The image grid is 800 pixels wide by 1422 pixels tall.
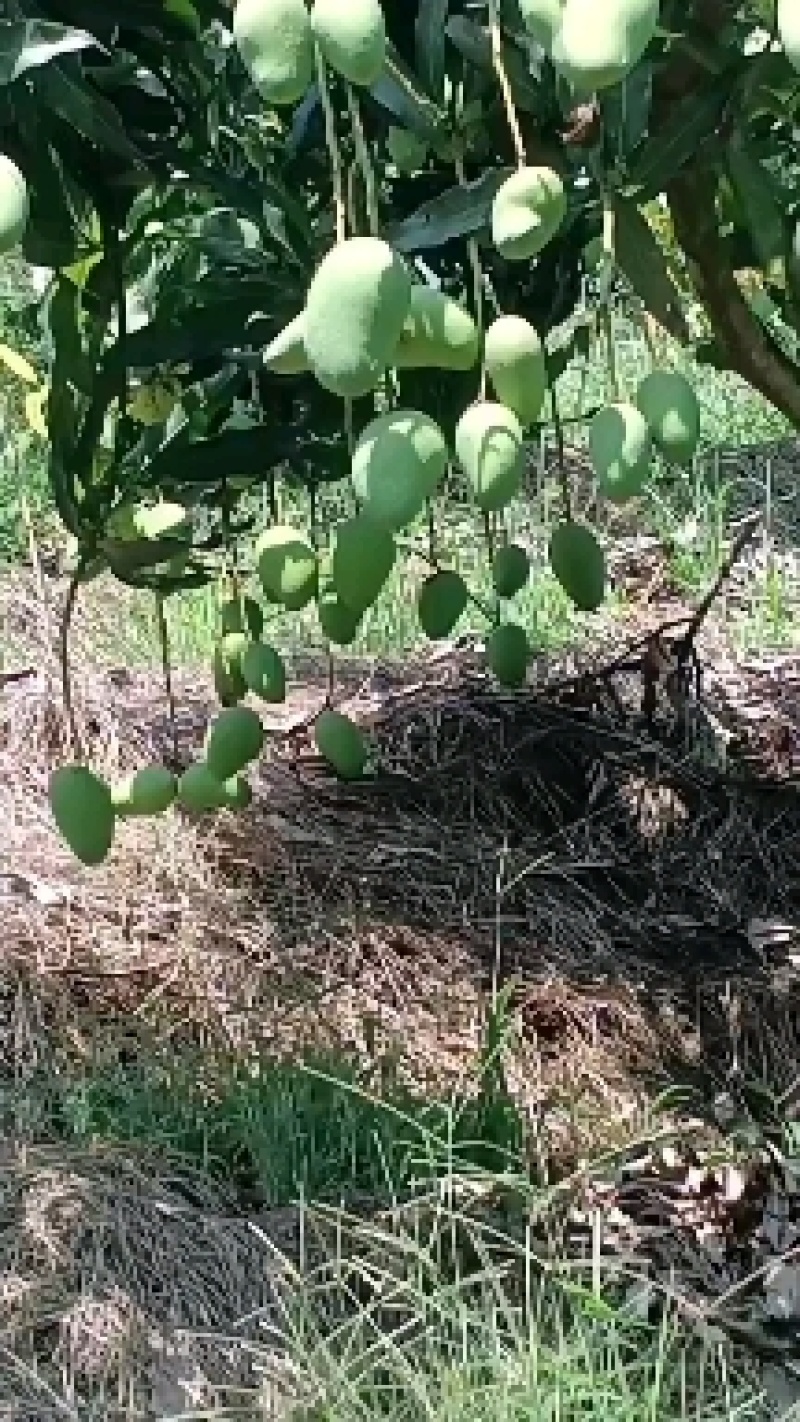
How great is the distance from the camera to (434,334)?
88cm

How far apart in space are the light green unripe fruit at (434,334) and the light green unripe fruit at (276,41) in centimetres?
10

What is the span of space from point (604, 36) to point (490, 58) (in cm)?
34

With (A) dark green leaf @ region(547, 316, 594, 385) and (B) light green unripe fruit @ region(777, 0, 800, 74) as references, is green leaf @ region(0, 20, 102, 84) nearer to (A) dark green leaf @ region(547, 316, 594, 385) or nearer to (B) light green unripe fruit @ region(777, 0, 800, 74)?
(B) light green unripe fruit @ region(777, 0, 800, 74)

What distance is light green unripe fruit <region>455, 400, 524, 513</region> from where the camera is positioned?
0.90 meters

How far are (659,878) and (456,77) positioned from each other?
1395 mm

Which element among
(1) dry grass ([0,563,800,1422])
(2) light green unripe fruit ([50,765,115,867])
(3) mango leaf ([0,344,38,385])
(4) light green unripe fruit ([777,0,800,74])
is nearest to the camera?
(4) light green unripe fruit ([777,0,800,74])

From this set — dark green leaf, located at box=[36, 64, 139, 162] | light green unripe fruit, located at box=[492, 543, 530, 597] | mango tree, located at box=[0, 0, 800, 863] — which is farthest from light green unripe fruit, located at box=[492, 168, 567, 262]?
light green unripe fruit, located at box=[492, 543, 530, 597]

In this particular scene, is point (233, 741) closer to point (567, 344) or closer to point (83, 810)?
point (83, 810)

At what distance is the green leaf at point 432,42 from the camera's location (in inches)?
43.1

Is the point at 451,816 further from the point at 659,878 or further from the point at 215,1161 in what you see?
the point at 215,1161

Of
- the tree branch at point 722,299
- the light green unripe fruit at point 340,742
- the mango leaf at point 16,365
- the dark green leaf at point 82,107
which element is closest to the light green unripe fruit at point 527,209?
the dark green leaf at point 82,107

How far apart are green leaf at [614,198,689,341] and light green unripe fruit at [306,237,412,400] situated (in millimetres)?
360

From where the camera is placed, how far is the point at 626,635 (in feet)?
10.5

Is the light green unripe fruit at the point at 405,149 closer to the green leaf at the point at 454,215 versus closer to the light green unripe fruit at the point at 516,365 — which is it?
the green leaf at the point at 454,215
